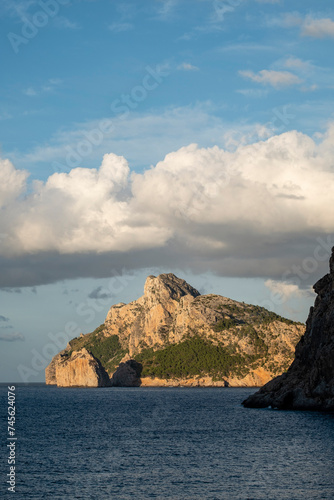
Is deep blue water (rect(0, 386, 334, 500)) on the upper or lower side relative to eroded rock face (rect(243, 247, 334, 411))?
lower

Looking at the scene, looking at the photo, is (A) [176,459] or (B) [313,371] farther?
(B) [313,371]

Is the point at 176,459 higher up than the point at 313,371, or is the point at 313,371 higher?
the point at 313,371

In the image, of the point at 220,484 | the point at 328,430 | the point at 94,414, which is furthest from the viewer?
the point at 94,414

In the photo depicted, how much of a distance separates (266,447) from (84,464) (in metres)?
26.2

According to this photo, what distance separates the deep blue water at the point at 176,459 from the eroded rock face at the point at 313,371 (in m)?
11.0

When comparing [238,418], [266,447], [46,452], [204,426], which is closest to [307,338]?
[238,418]

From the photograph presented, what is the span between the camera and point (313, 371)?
12638 centimetres

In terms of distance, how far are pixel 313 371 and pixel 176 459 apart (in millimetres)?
67460

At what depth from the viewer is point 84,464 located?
63500 millimetres

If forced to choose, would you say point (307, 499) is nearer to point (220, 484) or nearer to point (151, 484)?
point (220, 484)

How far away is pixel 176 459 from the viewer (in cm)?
6688

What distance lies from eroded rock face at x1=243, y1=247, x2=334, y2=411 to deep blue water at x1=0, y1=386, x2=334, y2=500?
1103 cm

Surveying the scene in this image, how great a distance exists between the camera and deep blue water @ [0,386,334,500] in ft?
167

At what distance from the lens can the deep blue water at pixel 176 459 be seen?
167 feet
